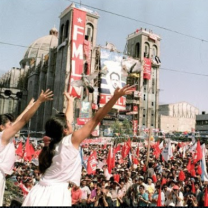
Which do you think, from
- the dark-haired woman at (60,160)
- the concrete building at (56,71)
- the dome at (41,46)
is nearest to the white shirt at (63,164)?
the dark-haired woman at (60,160)

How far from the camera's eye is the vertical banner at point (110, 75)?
43.3 metres

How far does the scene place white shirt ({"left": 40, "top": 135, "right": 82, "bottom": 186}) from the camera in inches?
94.0

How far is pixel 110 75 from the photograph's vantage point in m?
43.9

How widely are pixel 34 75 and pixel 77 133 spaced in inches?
2115

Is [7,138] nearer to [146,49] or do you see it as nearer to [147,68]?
[147,68]

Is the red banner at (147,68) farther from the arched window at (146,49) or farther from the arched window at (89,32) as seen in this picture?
the arched window at (89,32)

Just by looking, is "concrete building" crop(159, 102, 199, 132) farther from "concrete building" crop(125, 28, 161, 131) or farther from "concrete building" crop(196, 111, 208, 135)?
"concrete building" crop(125, 28, 161, 131)

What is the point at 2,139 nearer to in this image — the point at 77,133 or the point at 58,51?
the point at 77,133

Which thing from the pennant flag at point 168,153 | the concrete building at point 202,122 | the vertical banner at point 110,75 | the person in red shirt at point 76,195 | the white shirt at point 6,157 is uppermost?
the vertical banner at point 110,75

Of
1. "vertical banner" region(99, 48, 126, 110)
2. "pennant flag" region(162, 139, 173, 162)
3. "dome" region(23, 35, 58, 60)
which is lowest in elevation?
"pennant flag" region(162, 139, 173, 162)

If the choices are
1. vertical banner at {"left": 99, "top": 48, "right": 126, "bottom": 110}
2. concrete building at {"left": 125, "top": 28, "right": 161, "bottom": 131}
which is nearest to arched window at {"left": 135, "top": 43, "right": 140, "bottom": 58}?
concrete building at {"left": 125, "top": 28, "right": 161, "bottom": 131}

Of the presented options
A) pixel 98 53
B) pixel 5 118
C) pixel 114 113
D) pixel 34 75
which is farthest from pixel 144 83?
pixel 5 118

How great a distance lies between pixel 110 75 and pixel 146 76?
1273 cm

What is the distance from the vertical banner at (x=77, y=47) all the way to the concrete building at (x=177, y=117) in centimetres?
3266
